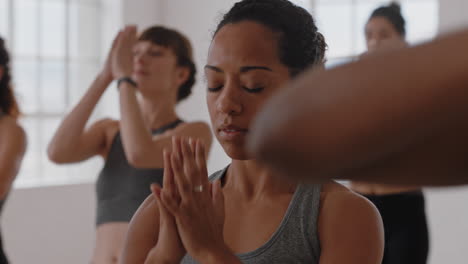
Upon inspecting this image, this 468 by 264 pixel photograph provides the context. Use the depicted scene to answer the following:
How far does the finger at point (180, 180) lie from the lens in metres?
0.82

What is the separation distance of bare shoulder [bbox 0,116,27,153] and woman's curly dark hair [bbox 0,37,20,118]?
15 centimetres

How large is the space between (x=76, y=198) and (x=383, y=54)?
511 centimetres

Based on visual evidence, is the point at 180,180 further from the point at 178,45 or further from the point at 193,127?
the point at 178,45

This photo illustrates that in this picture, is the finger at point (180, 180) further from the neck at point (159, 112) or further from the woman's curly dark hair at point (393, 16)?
the woman's curly dark hair at point (393, 16)

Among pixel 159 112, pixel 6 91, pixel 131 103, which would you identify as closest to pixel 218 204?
pixel 131 103

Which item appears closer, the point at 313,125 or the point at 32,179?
the point at 313,125

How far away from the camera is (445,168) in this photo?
215mm

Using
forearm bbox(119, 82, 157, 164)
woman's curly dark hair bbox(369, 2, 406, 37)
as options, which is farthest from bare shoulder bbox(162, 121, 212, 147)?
woman's curly dark hair bbox(369, 2, 406, 37)

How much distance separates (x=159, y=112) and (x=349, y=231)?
1538 mm

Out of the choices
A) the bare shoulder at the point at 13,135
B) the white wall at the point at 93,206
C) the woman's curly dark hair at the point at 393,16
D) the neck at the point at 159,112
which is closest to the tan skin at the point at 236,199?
the neck at the point at 159,112

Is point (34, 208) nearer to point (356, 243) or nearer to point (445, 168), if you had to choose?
point (356, 243)

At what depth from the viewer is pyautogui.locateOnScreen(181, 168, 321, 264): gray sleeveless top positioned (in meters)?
0.94

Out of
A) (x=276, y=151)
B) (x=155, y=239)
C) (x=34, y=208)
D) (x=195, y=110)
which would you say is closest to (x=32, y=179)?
(x=34, y=208)

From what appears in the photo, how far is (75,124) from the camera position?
2.37 metres
